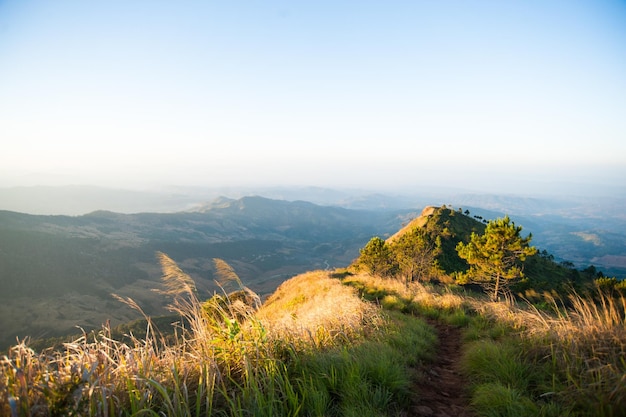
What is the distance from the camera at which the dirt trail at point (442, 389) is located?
4.30 meters

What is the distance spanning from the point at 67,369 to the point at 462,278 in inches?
1345

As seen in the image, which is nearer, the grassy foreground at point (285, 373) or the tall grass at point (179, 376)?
the tall grass at point (179, 376)

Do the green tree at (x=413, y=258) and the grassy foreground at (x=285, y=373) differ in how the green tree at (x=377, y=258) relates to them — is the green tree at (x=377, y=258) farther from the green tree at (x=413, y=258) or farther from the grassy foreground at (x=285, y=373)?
the grassy foreground at (x=285, y=373)

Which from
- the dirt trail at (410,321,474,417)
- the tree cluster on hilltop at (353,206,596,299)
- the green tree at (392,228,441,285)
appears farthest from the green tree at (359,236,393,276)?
the dirt trail at (410,321,474,417)

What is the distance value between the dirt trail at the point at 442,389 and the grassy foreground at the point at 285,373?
0.20 m

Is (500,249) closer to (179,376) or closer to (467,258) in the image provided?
(467,258)

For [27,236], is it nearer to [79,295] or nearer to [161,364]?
[79,295]

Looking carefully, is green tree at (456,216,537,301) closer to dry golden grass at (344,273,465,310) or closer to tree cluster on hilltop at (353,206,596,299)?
tree cluster on hilltop at (353,206,596,299)

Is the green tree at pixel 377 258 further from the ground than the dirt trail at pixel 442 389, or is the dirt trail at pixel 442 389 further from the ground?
the dirt trail at pixel 442 389

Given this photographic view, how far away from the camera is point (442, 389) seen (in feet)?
16.8

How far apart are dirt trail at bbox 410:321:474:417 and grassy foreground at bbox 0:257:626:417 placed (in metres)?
0.20

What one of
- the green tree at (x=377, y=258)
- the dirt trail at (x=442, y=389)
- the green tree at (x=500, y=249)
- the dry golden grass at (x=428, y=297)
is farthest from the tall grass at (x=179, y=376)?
the green tree at (x=377, y=258)

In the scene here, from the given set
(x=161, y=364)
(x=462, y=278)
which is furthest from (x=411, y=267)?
(x=161, y=364)

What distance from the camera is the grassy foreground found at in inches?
113
